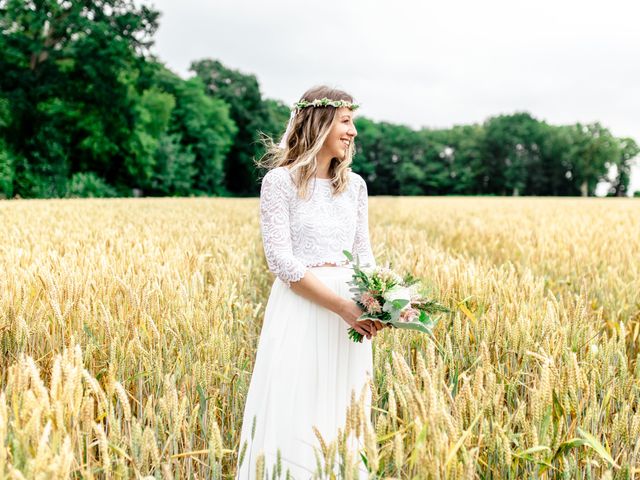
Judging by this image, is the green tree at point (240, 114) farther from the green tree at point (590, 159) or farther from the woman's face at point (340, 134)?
the woman's face at point (340, 134)

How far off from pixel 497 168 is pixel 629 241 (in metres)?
71.0

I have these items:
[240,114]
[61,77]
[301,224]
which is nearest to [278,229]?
[301,224]

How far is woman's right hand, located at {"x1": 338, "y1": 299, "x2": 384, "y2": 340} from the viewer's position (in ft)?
5.85

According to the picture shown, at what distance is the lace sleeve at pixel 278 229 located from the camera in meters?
1.94

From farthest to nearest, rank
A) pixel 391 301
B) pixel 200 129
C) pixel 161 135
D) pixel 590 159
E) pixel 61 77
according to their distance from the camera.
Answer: pixel 590 159 < pixel 200 129 < pixel 161 135 < pixel 61 77 < pixel 391 301

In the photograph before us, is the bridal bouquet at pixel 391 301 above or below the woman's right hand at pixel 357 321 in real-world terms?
above

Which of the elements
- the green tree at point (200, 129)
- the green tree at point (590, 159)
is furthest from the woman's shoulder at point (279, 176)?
the green tree at point (590, 159)

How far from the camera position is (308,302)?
200 centimetres

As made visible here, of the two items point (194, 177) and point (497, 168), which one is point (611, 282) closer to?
point (194, 177)

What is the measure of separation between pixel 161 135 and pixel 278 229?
1658 inches

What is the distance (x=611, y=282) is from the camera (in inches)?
153

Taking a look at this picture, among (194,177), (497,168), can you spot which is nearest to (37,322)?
(194,177)

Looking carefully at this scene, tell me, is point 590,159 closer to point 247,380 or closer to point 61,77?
point 61,77

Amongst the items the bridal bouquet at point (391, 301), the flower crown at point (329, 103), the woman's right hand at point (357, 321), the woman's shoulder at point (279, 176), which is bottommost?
the woman's right hand at point (357, 321)
